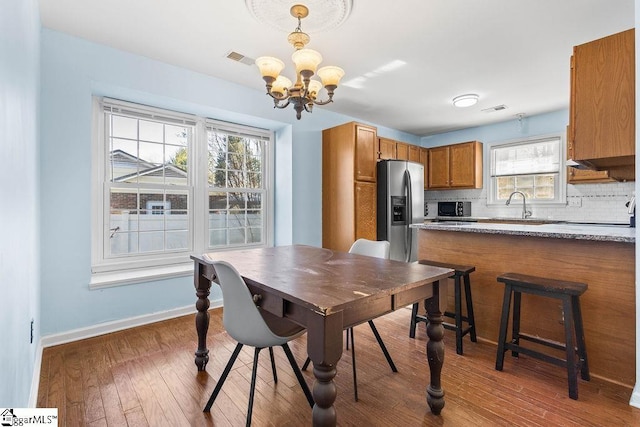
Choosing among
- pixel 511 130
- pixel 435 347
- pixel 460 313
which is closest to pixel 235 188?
pixel 460 313

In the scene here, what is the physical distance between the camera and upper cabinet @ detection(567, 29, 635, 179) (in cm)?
187

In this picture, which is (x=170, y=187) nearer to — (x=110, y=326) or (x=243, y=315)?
(x=110, y=326)

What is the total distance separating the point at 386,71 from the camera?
3178mm

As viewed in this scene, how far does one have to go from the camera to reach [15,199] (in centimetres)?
135

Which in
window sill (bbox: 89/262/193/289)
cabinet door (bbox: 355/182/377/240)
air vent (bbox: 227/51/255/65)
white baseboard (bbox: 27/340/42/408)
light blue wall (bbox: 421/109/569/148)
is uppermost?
air vent (bbox: 227/51/255/65)

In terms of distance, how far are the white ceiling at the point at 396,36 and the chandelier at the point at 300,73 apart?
0.16 m

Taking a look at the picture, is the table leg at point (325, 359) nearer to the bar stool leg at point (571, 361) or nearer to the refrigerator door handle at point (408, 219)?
the bar stool leg at point (571, 361)

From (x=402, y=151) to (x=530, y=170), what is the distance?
2008mm

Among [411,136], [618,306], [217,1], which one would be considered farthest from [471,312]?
[411,136]


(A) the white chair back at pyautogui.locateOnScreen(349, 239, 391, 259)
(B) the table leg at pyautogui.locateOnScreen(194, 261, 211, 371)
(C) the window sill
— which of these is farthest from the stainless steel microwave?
(B) the table leg at pyautogui.locateOnScreen(194, 261, 211, 371)

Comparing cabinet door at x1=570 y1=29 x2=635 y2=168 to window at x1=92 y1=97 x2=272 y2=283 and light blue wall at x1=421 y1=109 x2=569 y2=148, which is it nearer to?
light blue wall at x1=421 y1=109 x2=569 y2=148

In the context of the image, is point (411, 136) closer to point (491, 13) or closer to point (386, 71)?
point (386, 71)

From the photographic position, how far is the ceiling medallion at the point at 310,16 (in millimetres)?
2057

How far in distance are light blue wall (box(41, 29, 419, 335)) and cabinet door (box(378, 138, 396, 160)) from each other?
2.28m
